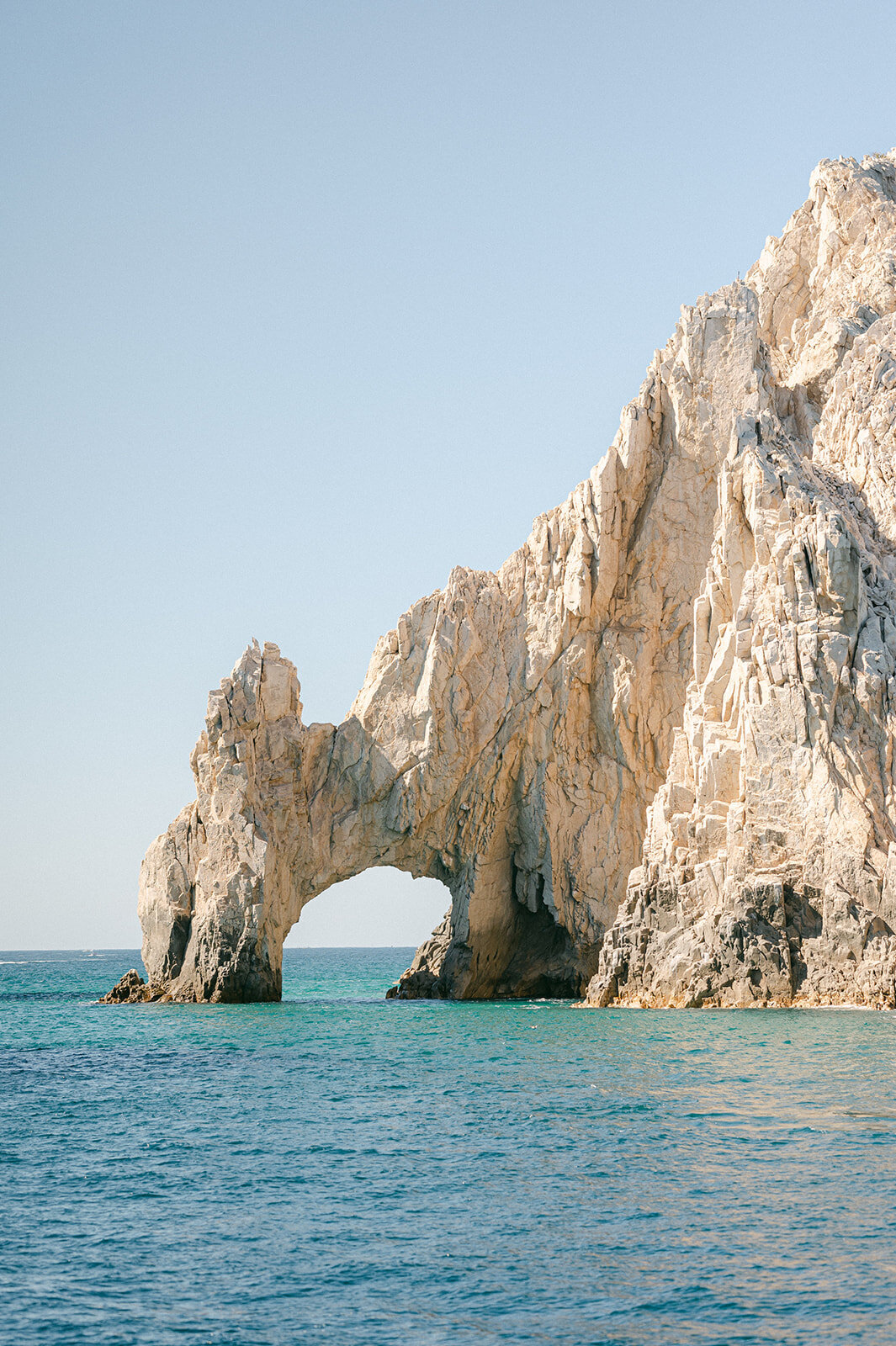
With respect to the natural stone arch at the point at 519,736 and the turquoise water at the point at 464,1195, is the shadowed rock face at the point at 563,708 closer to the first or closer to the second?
the natural stone arch at the point at 519,736

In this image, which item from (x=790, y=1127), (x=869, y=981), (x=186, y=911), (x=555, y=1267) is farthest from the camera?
(x=186, y=911)

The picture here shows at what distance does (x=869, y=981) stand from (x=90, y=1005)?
36423mm

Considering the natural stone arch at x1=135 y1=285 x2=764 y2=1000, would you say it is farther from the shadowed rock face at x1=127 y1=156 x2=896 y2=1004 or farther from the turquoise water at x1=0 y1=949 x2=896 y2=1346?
the turquoise water at x1=0 y1=949 x2=896 y2=1346

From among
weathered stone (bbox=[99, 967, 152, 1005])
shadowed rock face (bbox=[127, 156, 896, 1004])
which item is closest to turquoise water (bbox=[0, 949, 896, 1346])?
shadowed rock face (bbox=[127, 156, 896, 1004])

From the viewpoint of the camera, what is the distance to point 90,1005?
60.3m

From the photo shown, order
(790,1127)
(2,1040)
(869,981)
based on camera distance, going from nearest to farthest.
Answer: (790,1127)
(869,981)
(2,1040)

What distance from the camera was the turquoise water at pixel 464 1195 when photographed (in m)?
13.0

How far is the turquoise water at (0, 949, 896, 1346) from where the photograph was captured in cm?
1297

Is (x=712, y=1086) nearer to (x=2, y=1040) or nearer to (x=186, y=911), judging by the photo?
(x=2, y=1040)

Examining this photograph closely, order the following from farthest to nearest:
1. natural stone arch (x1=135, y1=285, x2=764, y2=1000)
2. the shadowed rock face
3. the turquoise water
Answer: natural stone arch (x1=135, y1=285, x2=764, y2=1000), the shadowed rock face, the turquoise water

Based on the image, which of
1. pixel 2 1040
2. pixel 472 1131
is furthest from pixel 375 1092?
pixel 2 1040

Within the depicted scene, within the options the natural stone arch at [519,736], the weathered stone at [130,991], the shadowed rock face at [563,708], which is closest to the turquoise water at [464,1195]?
the shadowed rock face at [563,708]

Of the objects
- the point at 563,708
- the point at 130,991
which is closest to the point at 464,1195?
the point at 563,708

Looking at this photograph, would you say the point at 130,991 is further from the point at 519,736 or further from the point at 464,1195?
the point at 464,1195
